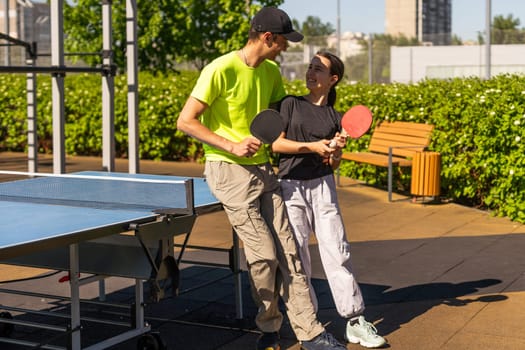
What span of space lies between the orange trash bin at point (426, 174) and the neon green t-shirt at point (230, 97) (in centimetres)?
607

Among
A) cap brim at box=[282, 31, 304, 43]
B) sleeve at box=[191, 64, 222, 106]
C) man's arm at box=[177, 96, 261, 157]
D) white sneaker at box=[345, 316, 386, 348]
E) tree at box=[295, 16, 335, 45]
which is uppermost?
tree at box=[295, 16, 335, 45]

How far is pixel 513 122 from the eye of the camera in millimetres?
10078

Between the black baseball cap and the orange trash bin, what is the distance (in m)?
6.20

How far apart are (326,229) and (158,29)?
58.7 ft

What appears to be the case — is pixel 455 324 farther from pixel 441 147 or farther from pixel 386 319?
pixel 441 147

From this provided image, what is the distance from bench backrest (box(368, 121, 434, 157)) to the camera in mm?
11758

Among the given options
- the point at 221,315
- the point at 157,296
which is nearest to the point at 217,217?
the point at 221,315

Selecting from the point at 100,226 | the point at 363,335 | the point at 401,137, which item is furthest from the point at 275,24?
the point at 401,137

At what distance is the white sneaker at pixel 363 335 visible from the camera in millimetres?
5582

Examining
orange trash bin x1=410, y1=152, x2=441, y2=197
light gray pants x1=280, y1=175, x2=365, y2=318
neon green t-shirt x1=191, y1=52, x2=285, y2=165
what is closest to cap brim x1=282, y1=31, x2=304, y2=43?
neon green t-shirt x1=191, y1=52, x2=285, y2=165

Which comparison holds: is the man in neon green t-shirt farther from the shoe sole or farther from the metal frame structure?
the metal frame structure

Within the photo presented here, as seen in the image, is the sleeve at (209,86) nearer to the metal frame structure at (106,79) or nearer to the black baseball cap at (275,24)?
the black baseball cap at (275,24)

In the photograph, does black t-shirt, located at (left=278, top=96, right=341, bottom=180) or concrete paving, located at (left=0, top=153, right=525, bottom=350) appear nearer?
black t-shirt, located at (left=278, top=96, right=341, bottom=180)

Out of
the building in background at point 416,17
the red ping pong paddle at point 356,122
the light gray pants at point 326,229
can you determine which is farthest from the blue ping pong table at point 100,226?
the building in background at point 416,17
